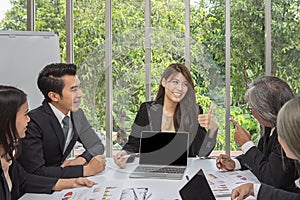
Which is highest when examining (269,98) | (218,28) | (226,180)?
(218,28)

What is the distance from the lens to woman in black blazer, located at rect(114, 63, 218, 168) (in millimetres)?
2172

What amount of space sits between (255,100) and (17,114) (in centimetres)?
108

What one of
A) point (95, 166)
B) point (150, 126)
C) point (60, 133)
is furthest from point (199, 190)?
point (60, 133)

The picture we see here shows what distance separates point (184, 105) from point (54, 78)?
70 centimetres

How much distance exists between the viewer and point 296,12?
11.0 feet

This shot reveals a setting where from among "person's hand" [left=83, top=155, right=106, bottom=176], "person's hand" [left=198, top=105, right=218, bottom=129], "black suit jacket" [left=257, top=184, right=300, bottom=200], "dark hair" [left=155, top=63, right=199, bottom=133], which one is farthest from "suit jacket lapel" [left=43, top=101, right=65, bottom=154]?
"black suit jacket" [left=257, top=184, right=300, bottom=200]

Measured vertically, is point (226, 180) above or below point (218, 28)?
below

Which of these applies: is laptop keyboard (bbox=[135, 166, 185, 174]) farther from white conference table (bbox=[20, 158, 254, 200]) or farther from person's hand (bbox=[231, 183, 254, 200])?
person's hand (bbox=[231, 183, 254, 200])

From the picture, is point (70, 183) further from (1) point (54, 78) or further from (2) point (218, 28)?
(2) point (218, 28)

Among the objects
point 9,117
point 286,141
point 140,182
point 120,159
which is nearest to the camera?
point 286,141

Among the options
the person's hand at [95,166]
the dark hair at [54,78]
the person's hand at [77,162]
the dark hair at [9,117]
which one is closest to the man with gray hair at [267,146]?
the person's hand at [95,166]

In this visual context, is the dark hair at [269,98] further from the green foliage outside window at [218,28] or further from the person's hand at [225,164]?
the green foliage outside window at [218,28]

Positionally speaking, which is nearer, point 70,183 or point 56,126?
point 70,183

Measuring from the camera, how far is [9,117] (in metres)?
1.55
